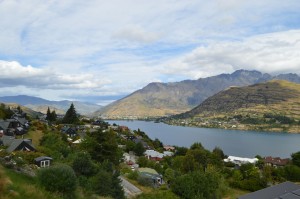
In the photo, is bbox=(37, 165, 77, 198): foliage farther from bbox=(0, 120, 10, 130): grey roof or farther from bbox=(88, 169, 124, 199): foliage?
bbox=(0, 120, 10, 130): grey roof

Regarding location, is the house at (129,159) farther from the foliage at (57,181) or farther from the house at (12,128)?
the foliage at (57,181)

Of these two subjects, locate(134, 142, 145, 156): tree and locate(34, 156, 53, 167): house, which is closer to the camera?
locate(34, 156, 53, 167): house

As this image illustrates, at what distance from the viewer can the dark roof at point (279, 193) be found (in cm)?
3244

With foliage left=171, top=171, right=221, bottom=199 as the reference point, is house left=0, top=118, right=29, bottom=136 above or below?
above

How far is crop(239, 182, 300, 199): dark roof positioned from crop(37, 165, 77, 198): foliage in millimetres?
25227

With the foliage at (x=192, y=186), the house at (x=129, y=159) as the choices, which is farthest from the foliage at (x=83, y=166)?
the house at (x=129, y=159)

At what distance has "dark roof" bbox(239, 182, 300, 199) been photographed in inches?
1277

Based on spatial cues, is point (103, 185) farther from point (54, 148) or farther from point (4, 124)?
point (4, 124)

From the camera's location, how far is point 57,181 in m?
13.2

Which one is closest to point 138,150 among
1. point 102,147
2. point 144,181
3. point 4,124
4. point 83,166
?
point 4,124

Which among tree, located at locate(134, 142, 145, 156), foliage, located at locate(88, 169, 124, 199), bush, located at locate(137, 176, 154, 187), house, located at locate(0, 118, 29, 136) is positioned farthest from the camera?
tree, located at locate(134, 142, 145, 156)

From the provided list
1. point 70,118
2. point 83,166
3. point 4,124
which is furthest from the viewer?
point 70,118

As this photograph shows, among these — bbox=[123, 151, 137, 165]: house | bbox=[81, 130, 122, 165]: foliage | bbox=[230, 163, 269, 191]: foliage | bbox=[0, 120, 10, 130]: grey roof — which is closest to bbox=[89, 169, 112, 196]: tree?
bbox=[81, 130, 122, 165]: foliage

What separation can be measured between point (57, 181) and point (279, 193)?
28.0 metres
